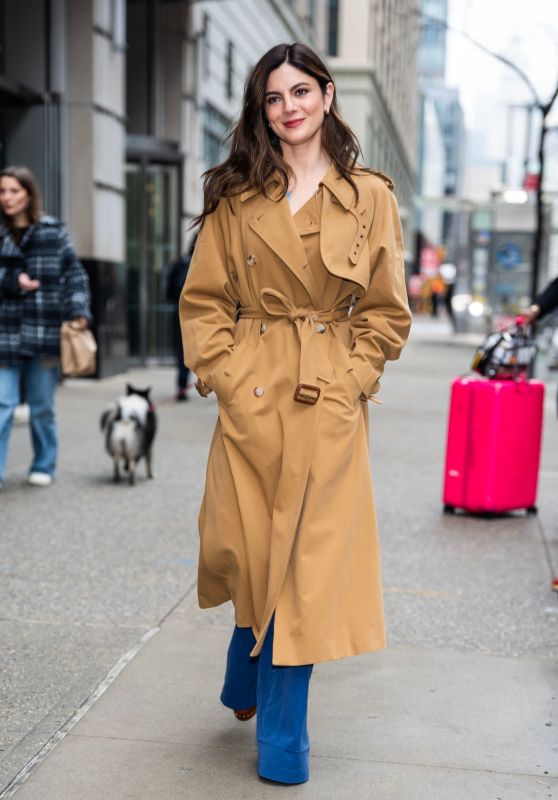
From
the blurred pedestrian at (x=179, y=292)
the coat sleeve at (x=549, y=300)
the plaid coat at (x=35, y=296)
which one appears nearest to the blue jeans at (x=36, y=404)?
the plaid coat at (x=35, y=296)

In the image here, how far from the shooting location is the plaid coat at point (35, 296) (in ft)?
22.1

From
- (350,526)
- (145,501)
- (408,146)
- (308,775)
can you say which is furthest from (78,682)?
(408,146)

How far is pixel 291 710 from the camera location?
9.50 ft

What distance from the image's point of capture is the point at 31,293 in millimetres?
6762

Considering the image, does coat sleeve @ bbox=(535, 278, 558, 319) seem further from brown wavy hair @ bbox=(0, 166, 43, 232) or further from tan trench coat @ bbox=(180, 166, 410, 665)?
brown wavy hair @ bbox=(0, 166, 43, 232)

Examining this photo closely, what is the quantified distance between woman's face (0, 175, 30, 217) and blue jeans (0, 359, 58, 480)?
38.6 inches

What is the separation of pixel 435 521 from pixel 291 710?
145 inches

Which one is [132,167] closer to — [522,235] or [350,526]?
[350,526]

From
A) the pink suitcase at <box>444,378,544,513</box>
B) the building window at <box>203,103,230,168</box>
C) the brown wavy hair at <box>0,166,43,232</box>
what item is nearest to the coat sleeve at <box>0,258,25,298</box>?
the brown wavy hair at <box>0,166,43,232</box>

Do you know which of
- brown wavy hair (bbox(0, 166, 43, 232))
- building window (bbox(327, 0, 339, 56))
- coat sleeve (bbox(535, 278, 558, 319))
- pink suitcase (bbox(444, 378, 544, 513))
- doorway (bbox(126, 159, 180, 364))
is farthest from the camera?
building window (bbox(327, 0, 339, 56))

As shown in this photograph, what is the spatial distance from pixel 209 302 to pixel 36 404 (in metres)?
4.17

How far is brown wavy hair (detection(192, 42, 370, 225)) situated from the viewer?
117 inches

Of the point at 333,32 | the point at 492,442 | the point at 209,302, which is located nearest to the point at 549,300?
the point at 492,442

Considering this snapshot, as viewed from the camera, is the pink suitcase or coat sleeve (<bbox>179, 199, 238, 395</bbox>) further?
the pink suitcase
